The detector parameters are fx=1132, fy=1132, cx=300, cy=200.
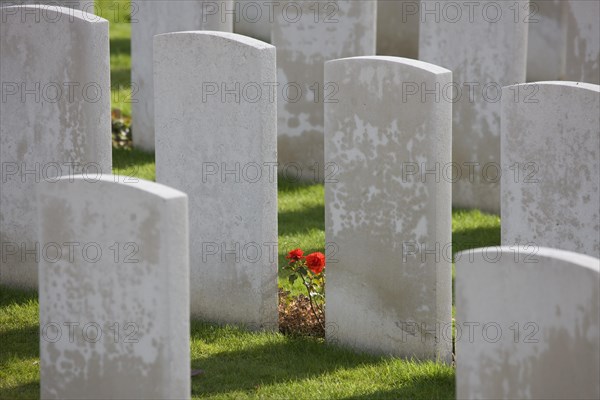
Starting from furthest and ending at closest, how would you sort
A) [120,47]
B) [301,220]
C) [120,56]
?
[120,47] < [120,56] < [301,220]

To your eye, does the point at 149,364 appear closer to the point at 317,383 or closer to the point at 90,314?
the point at 90,314

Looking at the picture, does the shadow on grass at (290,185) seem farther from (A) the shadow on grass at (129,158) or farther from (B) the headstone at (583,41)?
(B) the headstone at (583,41)

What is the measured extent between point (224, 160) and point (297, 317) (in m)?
0.99

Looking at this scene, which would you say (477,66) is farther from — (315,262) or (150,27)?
(315,262)

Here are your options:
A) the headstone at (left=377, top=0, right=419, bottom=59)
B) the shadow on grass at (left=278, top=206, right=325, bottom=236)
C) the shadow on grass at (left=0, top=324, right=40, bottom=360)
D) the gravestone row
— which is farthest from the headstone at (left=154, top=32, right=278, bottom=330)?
the headstone at (left=377, top=0, right=419, bottom=59)

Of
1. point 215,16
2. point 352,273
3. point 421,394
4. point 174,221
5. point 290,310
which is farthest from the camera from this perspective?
point 215,16

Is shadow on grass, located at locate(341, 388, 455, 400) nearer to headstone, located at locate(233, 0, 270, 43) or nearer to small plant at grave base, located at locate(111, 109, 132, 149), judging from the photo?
small plant at grave base, located at locate(111, 109, 132, 149)

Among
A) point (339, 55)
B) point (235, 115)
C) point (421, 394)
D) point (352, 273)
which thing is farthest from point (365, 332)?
point (339, 55)

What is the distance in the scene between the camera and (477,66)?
8586 millimetres

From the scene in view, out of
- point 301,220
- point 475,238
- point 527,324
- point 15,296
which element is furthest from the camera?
point 301,220

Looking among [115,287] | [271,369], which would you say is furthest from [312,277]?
[115,287]

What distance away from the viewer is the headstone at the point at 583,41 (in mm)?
8562

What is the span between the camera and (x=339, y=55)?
9.10m

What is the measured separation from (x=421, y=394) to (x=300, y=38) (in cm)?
452
